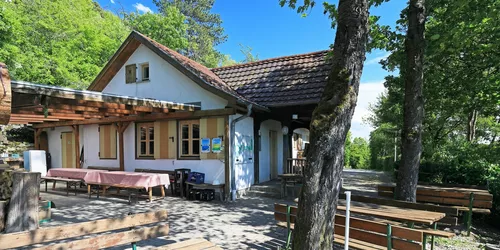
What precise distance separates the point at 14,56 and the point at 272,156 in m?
15.8

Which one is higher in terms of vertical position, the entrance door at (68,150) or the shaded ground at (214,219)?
the entrance door at (68,150)

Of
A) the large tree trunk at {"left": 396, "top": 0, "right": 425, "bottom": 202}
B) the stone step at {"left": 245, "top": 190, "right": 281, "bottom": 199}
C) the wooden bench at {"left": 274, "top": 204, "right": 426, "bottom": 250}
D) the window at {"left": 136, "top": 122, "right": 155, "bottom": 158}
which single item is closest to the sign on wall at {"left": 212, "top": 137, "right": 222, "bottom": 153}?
the stone step at {"left": 245, "top": 190, "right": 281, "bottom": 199}

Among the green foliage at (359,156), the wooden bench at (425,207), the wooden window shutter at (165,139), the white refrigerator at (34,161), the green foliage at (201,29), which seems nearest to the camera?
the wooden bench at (425,207)

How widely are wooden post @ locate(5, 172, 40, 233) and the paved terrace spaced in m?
2.47

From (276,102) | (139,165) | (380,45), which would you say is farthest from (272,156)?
(380,45)

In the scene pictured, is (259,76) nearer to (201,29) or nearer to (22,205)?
(22,205)

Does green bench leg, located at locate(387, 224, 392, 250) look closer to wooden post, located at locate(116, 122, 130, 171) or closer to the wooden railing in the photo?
the wooden railing

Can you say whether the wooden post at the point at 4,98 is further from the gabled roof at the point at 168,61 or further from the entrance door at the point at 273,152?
the entrance door at the point at 273,152

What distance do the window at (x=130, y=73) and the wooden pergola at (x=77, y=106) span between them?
178 cm

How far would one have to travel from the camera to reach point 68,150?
14.8 meters

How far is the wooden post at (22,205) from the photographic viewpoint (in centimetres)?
299

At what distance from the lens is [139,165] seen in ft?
38.7

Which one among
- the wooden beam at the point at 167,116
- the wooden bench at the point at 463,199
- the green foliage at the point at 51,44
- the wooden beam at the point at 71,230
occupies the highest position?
the green foliage at the point at 51,44

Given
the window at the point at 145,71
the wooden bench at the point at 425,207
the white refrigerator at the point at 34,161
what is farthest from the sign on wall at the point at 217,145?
the white refrigerator at the point at 34,161
